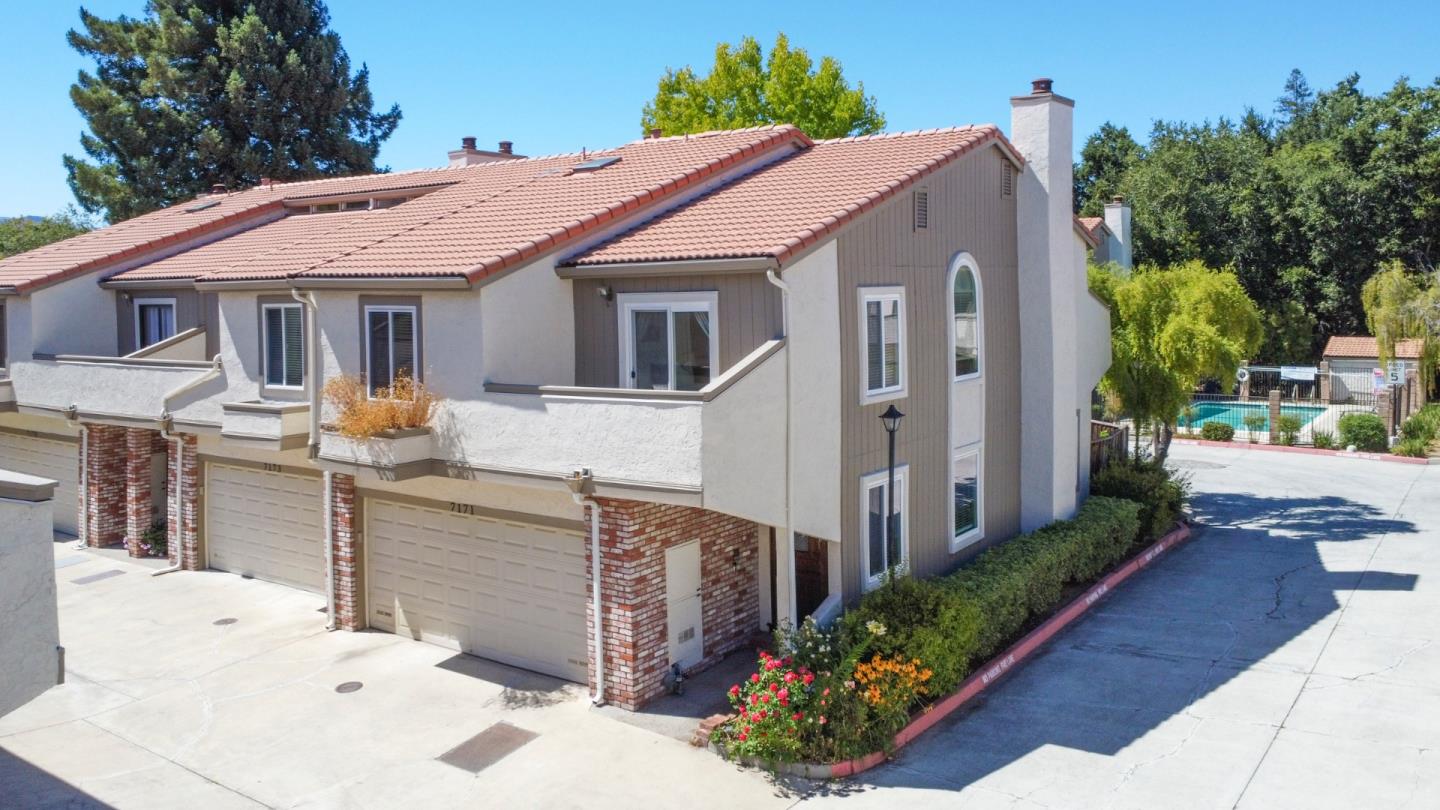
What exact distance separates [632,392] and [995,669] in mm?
5937

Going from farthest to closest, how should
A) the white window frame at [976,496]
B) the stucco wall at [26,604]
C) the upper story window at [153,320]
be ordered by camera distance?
the upper story window at [153,320] < the white window frame at [976,496] < the stucco wall at [26,604]

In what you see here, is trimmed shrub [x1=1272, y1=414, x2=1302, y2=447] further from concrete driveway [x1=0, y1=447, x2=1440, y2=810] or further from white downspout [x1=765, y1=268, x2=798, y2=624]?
white downspout [x1=765, y1=268, x2=798, y2=624]

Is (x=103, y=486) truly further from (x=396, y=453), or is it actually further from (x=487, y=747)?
(x=487, y=747)

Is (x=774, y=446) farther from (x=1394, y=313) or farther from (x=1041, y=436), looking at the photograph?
(x=1394, y=313)

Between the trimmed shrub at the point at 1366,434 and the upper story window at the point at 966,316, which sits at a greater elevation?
the upper story window at the point at 966,316

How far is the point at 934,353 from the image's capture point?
15117 millimetres

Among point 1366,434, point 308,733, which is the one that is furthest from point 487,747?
point 1366,434

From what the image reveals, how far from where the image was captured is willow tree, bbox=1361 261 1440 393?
3650 centimetres

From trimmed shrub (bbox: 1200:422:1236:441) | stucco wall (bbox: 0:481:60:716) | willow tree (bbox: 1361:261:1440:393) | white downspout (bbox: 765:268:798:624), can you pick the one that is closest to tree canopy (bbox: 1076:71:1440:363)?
willow tree (bbox: 1361:261:1440:393)

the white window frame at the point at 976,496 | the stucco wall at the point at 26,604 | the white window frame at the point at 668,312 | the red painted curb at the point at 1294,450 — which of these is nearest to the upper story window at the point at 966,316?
the white window frame at the point at 976,496

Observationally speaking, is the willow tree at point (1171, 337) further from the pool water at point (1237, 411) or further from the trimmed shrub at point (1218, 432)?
the pool water at point (1237, 411)

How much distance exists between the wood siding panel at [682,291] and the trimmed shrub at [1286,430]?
26.5 metres

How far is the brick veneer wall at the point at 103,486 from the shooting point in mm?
20078

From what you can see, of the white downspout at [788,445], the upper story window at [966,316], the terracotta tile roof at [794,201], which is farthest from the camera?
the upper story window at [966,316]
